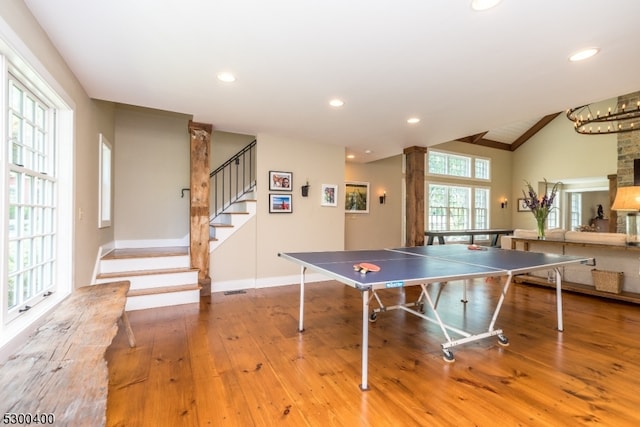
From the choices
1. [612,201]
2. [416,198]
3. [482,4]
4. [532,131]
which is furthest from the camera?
[532,131]

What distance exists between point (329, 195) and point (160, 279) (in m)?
2.98

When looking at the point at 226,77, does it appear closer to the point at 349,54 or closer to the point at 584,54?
the point at 349,54

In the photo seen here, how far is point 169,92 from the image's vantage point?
314 centimetres

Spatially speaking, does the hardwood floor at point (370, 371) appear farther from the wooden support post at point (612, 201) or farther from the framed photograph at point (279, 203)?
the wooden support post at point (612, 201)

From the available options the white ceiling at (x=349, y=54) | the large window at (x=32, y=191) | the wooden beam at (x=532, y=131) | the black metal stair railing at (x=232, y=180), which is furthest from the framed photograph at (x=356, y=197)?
the wooden beam at (x=532, y=131)

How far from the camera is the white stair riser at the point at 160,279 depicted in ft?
12.6

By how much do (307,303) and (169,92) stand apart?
297 centimetres

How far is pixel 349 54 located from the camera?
236 centimetres

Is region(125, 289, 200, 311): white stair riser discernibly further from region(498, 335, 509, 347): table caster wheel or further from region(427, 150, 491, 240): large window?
region(427, 150, 491, 240): large window

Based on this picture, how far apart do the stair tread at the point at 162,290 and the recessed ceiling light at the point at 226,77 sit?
2.66 metres

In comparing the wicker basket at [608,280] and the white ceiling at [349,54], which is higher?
the white ceiling at [349,54]

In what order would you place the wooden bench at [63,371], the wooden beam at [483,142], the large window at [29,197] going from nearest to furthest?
the wooden bench at [63,371] < the large window at [29,197] < the wooden beam at [483,142]

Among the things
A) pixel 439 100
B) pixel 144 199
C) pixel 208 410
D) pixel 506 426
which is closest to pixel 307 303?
pixel 208 410

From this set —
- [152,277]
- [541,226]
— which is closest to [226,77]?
[152,277]
